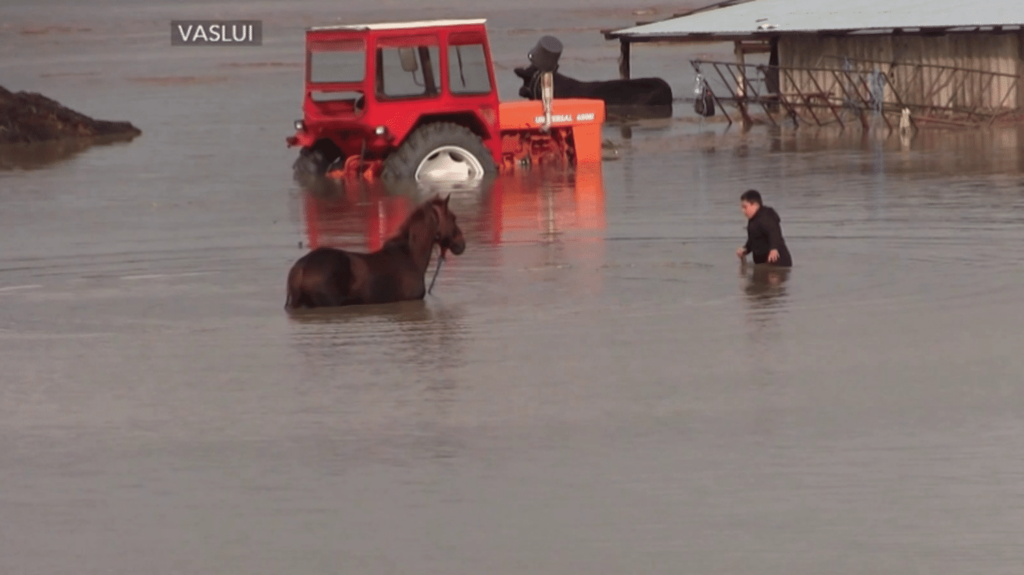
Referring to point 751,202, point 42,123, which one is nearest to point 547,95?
point 751,202

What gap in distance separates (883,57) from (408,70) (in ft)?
40.9

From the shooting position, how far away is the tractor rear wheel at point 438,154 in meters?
23.7

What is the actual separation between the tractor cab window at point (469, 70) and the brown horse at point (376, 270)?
35.3ft

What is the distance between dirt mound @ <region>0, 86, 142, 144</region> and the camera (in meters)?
32.9

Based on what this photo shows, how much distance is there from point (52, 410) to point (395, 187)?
43.3 feet

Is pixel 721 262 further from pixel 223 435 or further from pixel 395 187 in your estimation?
pixel 395 187

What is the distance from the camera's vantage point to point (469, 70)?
78.7ft

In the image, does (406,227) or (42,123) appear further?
(42,123)

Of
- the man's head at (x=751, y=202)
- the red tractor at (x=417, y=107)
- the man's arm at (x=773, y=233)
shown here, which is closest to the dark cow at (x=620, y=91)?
the red tractor at (x=417, y=107)

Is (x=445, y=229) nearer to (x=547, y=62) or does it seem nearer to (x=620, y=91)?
(x=547, y=62)

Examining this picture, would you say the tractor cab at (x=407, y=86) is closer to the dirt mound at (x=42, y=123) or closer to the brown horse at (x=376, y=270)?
the dirt mound at (x=42, y=123)

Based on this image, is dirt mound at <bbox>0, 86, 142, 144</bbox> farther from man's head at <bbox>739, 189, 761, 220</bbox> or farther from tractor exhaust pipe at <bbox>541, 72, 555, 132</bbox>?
man's head at <bbox>739, 189, 761, 220</bbox>

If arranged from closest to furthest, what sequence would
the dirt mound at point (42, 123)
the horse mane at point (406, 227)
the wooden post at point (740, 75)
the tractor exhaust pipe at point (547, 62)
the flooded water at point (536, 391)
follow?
the flooded water at point (536, 391)
the horse mane at point (406, 227)
the tractor exhaust pipe at point (547, 62)
the dirt mound at point (42, 123)
the wooden post at point (740, 75)

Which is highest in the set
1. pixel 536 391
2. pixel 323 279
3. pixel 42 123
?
pixel 42 123
